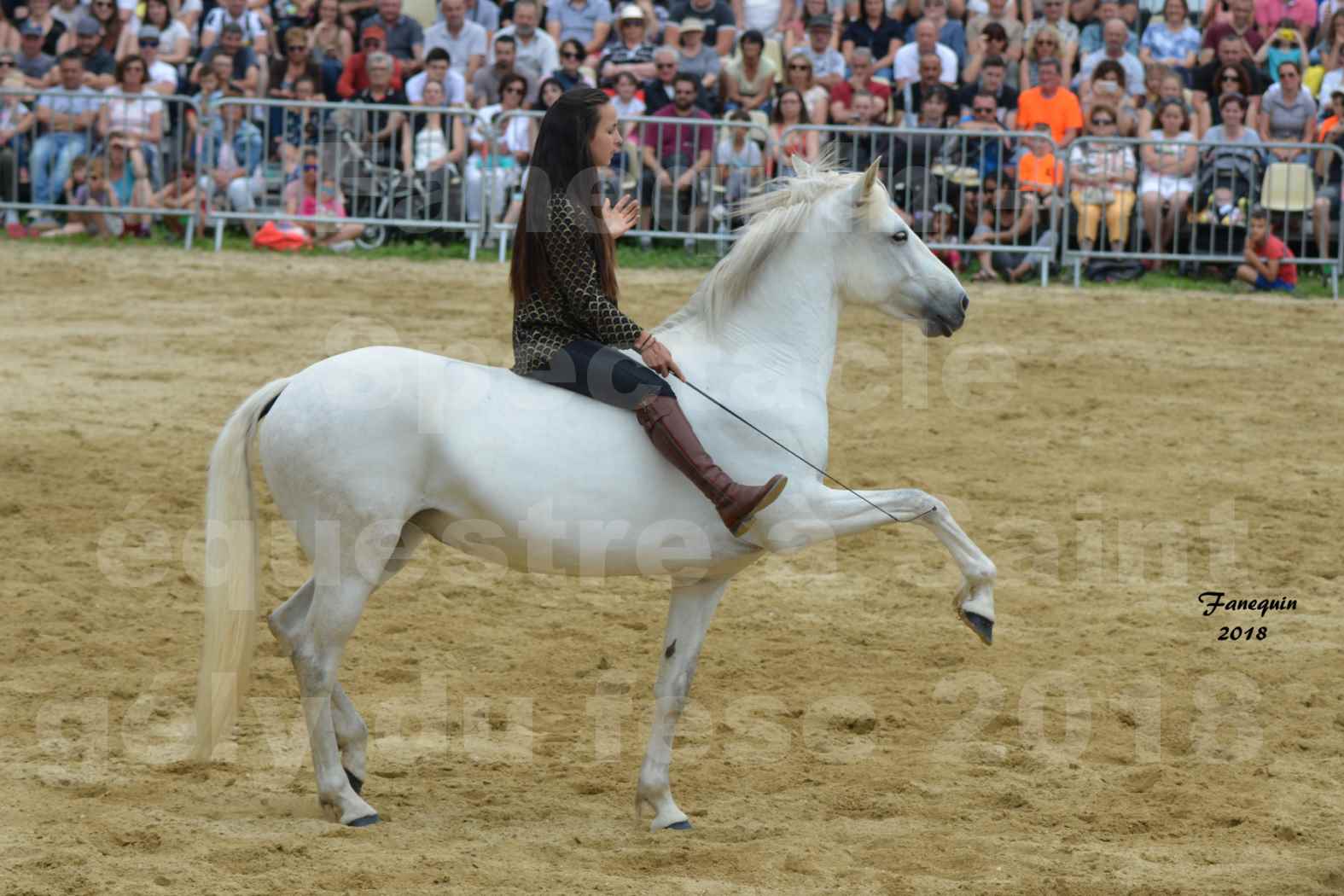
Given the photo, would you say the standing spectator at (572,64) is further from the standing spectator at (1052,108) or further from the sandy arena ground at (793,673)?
the sandy arena ground at (793,673)

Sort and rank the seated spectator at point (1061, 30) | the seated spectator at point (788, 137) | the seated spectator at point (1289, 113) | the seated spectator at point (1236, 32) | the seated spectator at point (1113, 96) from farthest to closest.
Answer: the seated spectator at point (1236, 32), the seated spectator at point (1061, 30), the seated spectator at point (1289, 113), the seated spectator at point (1113, 96), the seated spectator at point (788, 137)

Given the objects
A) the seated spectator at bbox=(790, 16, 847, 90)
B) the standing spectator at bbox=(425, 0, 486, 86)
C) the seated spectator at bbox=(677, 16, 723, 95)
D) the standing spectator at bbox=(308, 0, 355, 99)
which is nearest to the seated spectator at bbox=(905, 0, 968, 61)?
the seated spectator at bbox=(790, 16, 847, 90)

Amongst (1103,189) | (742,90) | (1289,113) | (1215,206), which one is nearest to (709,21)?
(742,90)

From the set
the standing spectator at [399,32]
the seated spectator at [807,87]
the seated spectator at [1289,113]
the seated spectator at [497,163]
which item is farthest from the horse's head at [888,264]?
the standing spectator at [399,32]

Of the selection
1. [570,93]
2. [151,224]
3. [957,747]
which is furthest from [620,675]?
[151,224]

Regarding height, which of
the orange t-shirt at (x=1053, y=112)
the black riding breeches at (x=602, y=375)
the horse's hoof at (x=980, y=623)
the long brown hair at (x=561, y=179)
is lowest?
the horse's hoof at (x=980, y=623)

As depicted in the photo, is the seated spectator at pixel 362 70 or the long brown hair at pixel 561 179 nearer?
the long brown hair at pixel 561 179

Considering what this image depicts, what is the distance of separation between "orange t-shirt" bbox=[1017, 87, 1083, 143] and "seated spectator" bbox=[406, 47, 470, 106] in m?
5.34

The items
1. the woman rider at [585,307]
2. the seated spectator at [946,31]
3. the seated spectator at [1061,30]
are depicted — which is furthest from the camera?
the seated spectator at [946,31]

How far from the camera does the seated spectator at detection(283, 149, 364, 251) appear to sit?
16188 millimetres

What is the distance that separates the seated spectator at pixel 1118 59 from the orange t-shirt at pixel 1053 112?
2.12 ft

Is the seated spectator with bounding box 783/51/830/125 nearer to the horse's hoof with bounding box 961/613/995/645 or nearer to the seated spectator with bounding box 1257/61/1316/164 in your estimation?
the seated spectator with bounding box 1257/61/1316/164

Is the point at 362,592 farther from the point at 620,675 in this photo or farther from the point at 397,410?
the point at 620,675

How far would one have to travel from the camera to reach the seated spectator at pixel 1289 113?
16.4 m
